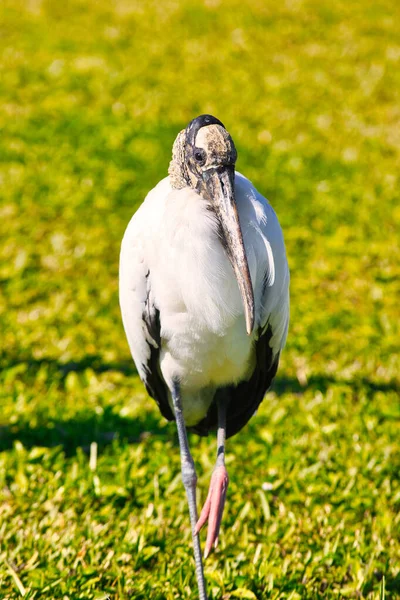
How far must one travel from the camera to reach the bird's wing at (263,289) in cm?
218

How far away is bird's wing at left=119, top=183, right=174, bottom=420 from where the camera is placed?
2295 mm

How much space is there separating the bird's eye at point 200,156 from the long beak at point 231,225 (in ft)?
0.13

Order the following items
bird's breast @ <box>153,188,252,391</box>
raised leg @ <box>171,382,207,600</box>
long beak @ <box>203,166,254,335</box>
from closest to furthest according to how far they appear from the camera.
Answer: long beak @ <box>203,166,254,335</box>
bird's breast @ <box>153,188,252,391</box>
raised leg @ <box>171,382,207,600</box>

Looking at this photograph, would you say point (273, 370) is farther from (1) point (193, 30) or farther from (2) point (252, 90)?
(1) point (193, 30)

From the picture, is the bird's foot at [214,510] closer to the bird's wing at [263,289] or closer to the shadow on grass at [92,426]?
the bird's wing at [263,289]

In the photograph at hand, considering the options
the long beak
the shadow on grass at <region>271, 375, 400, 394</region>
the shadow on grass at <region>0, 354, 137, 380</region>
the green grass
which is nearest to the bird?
the long beak

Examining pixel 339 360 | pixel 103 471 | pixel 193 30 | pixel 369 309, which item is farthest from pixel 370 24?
pixel 103 471

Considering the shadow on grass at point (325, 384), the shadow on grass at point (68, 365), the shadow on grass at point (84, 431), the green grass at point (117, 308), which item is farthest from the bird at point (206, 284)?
the shadow on grass at point (68, 365)

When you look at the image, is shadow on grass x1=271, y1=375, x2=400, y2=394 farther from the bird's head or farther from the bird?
the bird's head

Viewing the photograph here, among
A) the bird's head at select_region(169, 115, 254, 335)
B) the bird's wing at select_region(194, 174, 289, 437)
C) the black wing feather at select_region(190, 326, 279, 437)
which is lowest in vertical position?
the black wing feather at select_region(190, 326, 279, 437)

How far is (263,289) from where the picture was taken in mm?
2281

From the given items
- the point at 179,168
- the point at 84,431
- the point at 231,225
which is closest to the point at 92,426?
the point at 84,431

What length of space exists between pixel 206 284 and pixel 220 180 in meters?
0.28

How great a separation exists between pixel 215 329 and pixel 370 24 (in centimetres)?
733
